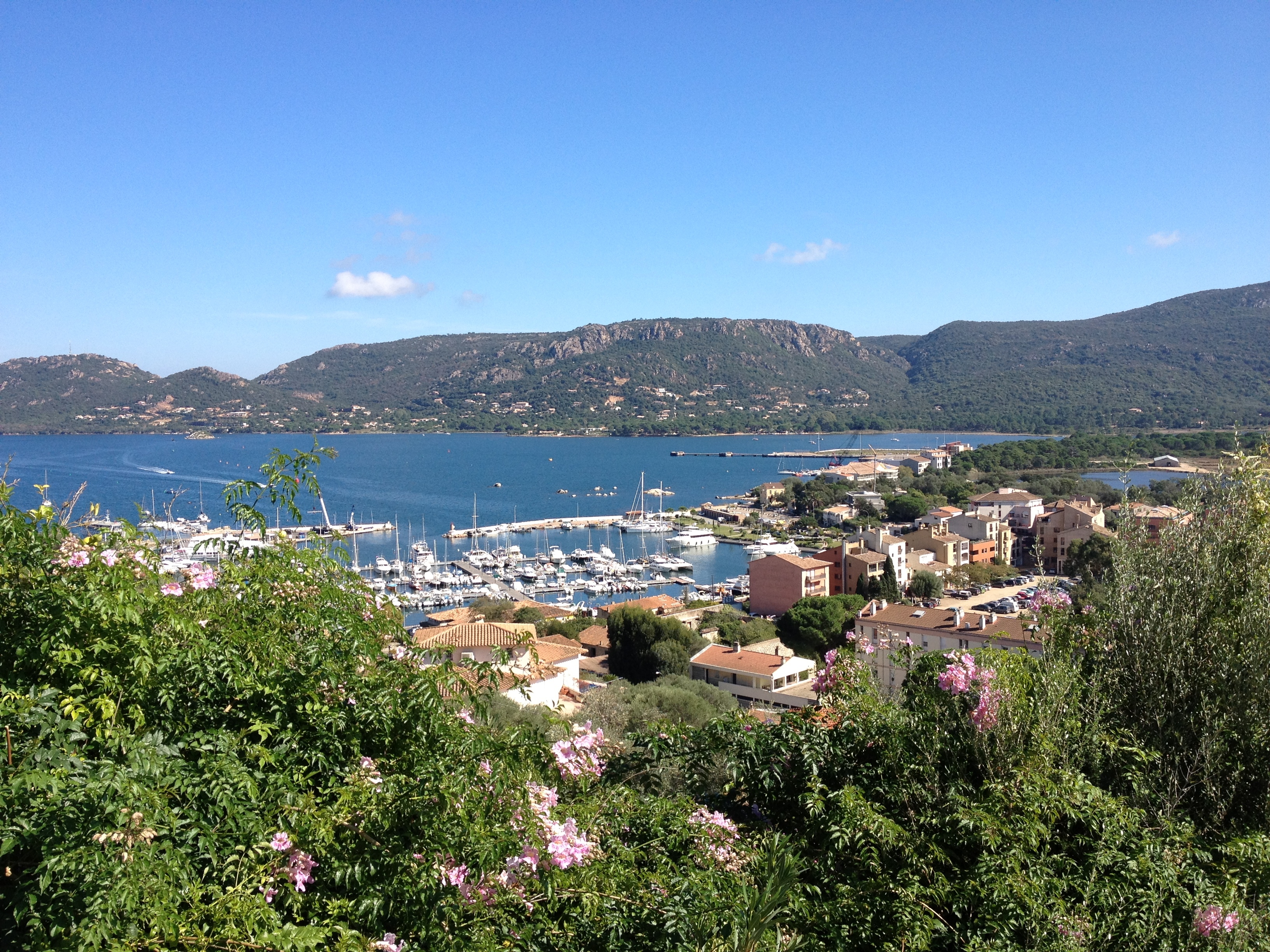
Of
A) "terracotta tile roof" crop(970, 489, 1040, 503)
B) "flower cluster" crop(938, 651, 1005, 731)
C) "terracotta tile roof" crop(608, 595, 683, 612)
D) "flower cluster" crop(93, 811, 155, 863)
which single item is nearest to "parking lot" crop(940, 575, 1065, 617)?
"terracotta tile roof" crop(608, 595, 683, 612)

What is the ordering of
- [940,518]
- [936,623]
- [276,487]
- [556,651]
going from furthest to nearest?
[940,518]
[936,623]
[556,651]
[276,487]

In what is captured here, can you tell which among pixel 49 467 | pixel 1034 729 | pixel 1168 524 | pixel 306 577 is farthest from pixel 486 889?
pixel 49 467

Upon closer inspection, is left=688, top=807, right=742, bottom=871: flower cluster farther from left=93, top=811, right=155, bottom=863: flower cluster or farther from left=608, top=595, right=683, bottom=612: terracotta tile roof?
left=608, top=595, right=683, bottom=612: terracotta tile roof

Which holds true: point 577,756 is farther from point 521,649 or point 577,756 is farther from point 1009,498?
point 1009,498

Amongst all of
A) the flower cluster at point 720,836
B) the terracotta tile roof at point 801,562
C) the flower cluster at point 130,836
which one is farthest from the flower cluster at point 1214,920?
the terracotta tile roof at point 801,562

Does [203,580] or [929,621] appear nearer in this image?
[203,580]

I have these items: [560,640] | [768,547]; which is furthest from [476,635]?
[768,547]
